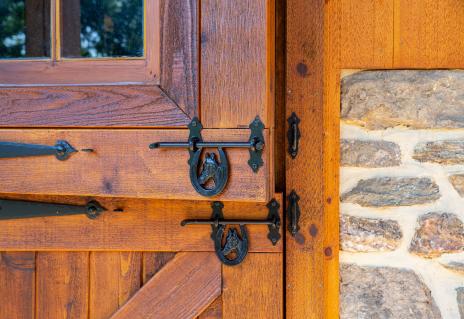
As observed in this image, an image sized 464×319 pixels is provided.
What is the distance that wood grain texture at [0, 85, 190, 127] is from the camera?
100cm

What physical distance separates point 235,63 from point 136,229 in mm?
454

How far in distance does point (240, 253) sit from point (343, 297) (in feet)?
0.85

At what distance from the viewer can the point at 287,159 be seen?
115 centimetres

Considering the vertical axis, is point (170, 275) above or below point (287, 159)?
below

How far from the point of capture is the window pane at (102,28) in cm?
106

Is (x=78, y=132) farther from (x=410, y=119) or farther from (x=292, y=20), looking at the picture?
(x=410, y=119)

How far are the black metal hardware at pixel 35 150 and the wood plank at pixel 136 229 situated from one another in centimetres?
17

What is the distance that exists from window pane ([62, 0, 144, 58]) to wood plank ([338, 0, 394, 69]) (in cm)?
46

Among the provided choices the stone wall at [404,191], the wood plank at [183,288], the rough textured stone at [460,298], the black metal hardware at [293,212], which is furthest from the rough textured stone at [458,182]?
the wood plank at [183,288]

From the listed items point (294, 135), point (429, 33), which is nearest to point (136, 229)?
point (294, 135)

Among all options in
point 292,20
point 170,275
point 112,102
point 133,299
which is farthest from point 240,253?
point 292,20

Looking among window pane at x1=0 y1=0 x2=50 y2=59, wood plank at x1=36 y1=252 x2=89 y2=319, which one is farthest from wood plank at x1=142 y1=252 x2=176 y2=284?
window pane at x1=0 y1=0 x2=50 y2=59

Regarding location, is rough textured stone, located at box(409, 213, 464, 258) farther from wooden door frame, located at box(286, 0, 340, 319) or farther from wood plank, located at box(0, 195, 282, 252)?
wood plank, located at box(0, 195, 282, 252)

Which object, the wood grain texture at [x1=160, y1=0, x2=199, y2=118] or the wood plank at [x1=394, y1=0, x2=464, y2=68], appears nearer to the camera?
the wood grain texture at [x1=160, y1=0, x2=199, y2=118]
